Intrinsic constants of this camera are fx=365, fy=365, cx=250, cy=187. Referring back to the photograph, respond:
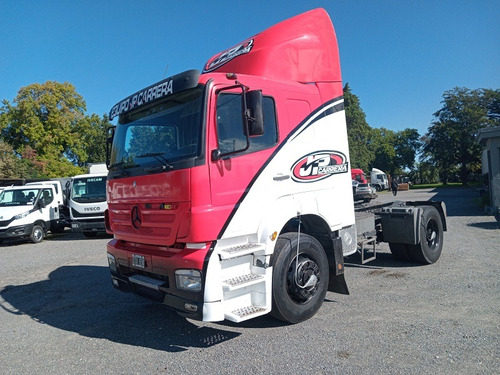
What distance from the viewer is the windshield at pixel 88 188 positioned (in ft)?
42.7

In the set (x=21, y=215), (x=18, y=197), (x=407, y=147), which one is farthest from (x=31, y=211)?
(x=407, y=147)

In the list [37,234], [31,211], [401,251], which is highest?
[31,211]

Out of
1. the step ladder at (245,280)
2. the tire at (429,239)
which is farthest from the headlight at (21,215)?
the tire at (429,239)

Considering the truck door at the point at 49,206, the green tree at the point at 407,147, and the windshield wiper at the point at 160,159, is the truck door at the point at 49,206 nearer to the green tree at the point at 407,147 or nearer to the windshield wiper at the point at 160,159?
the windshield wiper at the point at 160,159

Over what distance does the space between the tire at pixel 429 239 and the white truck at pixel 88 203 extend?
9833mm

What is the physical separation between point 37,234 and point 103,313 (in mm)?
9911

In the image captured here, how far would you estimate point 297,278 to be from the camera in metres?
4.34

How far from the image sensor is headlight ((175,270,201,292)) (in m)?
3.60

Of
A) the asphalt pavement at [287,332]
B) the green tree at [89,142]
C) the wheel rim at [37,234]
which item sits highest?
the green tree at [89,142]

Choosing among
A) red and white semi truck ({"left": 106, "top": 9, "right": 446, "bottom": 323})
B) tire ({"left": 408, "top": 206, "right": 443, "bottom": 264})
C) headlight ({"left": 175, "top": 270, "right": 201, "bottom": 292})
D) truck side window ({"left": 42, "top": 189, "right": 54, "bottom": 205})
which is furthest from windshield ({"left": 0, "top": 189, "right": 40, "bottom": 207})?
tire ({"left": 408, "top": 206, "right": 443, "bottom": 264})

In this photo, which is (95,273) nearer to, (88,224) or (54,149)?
(88,224)

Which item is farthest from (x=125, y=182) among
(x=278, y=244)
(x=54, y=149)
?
(x=54, y=149)

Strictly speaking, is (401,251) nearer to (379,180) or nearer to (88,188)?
(88,188)

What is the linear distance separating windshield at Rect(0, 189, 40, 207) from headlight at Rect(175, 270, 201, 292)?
12120 millimetres
